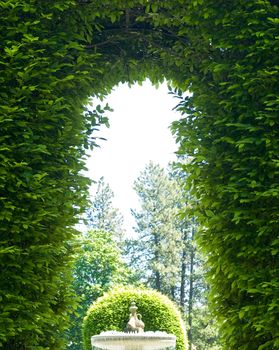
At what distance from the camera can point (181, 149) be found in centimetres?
562

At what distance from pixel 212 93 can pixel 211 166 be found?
75 centimetres

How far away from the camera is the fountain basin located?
309 inches

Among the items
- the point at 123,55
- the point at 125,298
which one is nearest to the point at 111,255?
the point at 125,298

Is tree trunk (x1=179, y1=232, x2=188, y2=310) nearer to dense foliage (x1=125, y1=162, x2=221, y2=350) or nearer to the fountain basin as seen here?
dense foliage (x1=125, y1=162, x2=221, y2=350)

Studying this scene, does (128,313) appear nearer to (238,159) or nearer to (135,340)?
(135,340)

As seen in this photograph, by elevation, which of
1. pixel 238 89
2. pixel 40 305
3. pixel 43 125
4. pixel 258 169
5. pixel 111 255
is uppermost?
pixel 111 255

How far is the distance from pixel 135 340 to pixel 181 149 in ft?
11.3

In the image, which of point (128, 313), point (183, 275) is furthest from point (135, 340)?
point (183, 275)

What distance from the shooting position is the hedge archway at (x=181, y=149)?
4.71m

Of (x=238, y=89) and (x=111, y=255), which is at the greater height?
(x=111, y=255)

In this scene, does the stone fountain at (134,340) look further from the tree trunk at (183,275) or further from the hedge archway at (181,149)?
the tree trunk at (183,275)

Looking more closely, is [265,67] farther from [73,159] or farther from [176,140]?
[73,159]

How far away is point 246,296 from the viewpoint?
5.04 m

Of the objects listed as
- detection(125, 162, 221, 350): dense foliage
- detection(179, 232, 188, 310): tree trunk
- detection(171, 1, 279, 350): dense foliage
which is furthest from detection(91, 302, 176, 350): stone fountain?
detection(179, 232, 188, 310): tree trunk
